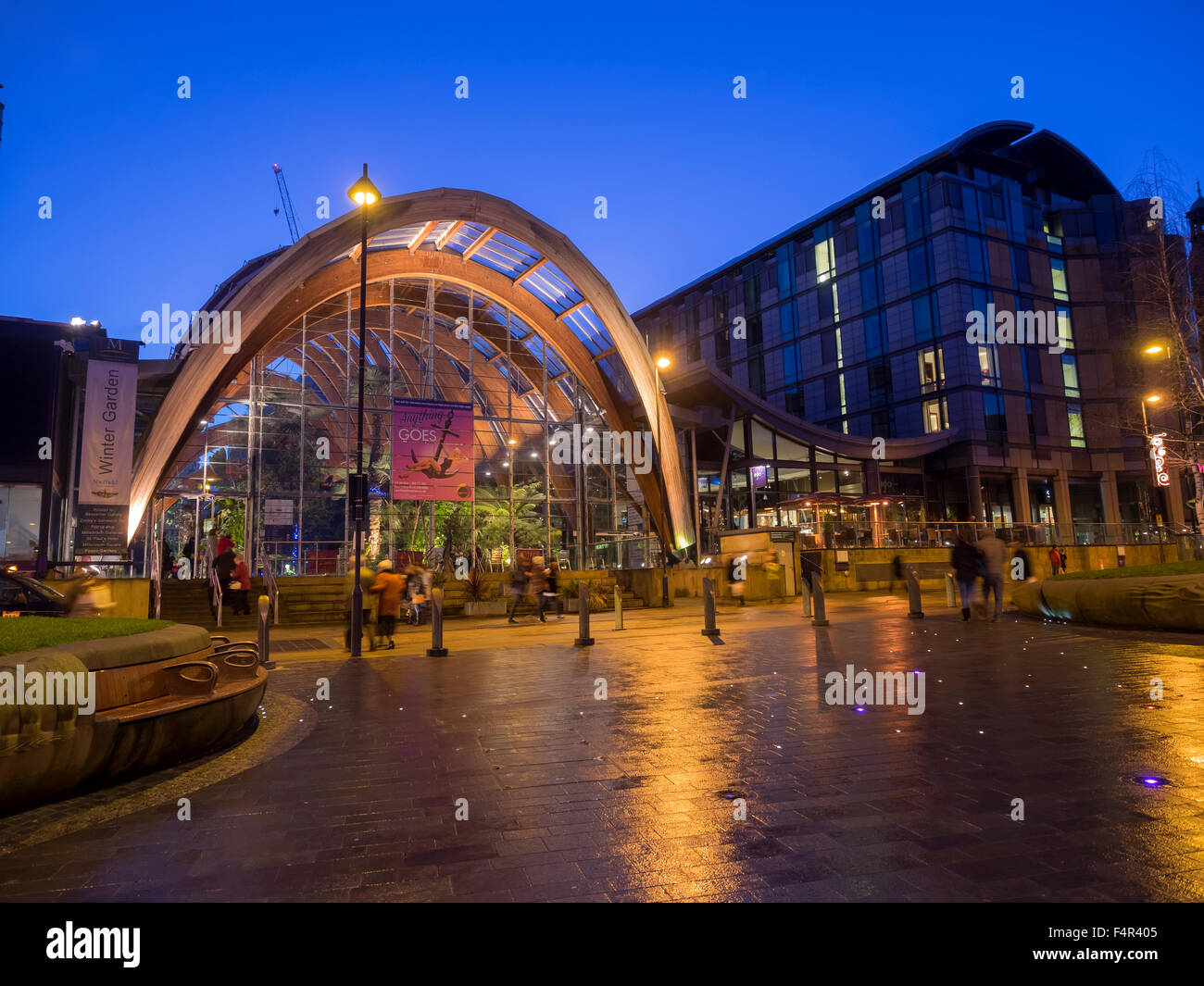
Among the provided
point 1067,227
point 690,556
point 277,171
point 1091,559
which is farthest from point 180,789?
Result: point 277,171

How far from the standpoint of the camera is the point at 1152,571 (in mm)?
12828

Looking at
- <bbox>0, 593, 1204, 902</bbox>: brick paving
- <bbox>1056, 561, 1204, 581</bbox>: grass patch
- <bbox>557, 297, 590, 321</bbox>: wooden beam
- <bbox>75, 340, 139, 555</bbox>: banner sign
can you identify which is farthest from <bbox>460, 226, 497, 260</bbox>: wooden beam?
<bbox>0, 593, 1204, 902</bbox>: brick paving

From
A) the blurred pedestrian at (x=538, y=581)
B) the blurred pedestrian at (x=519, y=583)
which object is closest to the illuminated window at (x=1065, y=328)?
the blurred pedestrian at (x=519, y=583)

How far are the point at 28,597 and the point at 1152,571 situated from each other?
17988 millimetres

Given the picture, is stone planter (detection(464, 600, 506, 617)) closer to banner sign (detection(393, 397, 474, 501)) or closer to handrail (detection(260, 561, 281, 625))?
handrail (detection(260, 561, 281, 625))

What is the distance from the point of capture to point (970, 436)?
42.2 m

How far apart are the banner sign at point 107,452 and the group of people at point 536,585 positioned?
33.0 feet

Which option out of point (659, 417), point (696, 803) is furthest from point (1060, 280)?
point (696, 803)

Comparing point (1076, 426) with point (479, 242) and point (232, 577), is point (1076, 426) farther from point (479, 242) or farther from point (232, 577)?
point (232, 577)

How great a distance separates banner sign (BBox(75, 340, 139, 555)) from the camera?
19672 mm

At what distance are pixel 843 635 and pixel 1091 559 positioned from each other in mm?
26938

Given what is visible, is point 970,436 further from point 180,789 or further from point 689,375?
point 180,789

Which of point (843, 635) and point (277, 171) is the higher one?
point (277, 171)

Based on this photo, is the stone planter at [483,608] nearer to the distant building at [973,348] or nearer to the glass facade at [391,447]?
the glass facade at [391,447]
